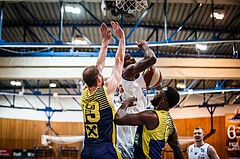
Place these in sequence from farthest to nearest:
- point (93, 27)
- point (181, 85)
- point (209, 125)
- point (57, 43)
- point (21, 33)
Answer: point (209, 125) → point (181, 85) → point (21, 33) → point (93, 27) → point (57, 43)

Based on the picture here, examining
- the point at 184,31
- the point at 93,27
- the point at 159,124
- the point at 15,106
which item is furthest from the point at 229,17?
the point at 15,106

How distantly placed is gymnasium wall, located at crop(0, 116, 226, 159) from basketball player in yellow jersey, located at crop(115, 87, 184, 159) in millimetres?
18331

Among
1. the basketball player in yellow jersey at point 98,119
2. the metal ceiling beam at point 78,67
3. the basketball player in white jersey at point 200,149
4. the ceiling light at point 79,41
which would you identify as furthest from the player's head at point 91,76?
the ceiling light at point 79,41

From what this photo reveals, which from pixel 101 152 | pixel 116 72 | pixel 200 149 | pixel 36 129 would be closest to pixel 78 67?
pixel 200 149

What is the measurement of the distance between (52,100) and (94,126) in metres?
20.5

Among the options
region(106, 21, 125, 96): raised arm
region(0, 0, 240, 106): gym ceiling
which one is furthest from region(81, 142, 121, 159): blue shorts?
region(0, 0, 240, 106): gym ceiling

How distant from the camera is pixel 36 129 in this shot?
23812 mm

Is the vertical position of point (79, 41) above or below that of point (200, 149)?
above

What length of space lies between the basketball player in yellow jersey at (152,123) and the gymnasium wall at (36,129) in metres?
18.3

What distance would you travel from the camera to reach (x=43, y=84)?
24.4 meters

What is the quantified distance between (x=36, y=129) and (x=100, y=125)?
20.3 meters

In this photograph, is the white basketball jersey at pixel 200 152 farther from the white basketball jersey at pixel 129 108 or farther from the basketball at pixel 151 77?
the white basketball jersey at pixel 129 108

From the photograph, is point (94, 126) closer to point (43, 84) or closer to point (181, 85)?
point (181, 85)

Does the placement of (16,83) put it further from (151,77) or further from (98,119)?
(98,119)
